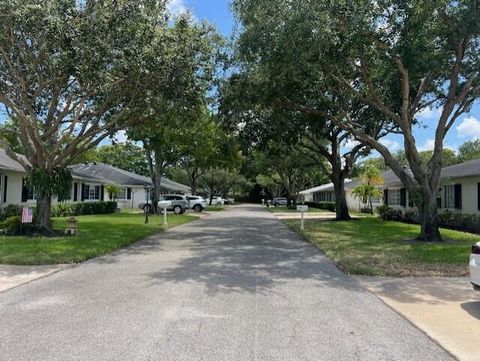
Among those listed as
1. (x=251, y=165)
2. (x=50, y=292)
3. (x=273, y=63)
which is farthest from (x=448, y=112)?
(x=251, y=165)

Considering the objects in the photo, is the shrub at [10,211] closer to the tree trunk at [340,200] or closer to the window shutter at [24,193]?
the window shutter at [24,193]

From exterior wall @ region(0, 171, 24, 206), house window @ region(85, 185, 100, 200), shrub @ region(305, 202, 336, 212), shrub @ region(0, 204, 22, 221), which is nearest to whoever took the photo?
shrub @ region(0, 204, 22, 221)

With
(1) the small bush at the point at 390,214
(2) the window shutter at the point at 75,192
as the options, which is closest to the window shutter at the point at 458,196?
(1) the small bush at the point at 390,214

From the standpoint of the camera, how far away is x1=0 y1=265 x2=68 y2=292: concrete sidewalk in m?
9.84

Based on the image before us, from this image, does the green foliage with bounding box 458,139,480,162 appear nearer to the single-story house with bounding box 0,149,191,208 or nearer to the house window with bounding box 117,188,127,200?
the single-story house with bounding box 0,149,191,208

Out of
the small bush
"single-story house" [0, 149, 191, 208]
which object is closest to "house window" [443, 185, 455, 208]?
the small bush

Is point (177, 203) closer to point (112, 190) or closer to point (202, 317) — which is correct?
point (112, 190)

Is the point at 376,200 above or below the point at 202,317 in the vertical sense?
above

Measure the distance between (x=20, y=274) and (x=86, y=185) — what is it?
31.5 meters

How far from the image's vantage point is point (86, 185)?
136ft

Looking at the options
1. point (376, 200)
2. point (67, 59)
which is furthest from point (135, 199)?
point (67, 59)

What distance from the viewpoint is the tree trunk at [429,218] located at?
17.7 metres

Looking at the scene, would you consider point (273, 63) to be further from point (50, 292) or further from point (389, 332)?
point (389, 332)

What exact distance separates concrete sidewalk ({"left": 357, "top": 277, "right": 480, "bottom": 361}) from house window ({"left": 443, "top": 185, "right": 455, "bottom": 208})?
61.2ft
